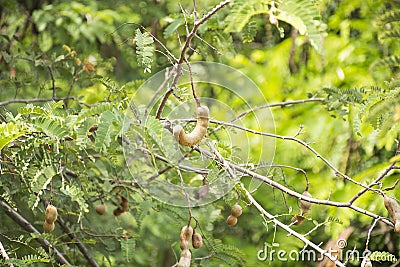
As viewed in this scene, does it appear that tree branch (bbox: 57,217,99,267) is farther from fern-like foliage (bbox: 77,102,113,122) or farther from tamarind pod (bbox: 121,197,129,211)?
fern-like foliage (bbox: 77,102,113,122)

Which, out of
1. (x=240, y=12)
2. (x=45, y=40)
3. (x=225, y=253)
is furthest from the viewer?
(x=45, y=40)

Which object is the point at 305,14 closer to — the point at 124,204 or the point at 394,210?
the point at 394,210

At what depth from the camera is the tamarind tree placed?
133cm

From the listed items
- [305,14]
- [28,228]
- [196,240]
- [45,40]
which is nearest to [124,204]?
[28,228]

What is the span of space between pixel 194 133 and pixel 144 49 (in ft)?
0.66

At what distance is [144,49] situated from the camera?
128cm

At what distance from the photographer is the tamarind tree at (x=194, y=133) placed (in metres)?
1.33

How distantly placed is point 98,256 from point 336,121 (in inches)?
45.8

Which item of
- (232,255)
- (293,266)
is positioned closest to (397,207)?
(232,255)

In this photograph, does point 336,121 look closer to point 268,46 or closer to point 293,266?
point 293,266

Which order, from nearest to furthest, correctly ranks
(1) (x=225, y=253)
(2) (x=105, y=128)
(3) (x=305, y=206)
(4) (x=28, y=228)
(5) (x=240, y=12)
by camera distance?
(2) (x=105, y=128)
(3) (x=305, y=206)
(5) (x=240, y=12)
(4) (x=28, y=228)
(1) (x=225, y=253)

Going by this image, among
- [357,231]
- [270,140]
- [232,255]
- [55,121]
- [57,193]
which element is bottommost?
[357,231]

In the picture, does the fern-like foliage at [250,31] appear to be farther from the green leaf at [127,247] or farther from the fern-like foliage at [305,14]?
the green leaf at [127,247]

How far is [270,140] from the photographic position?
171 centimetres
